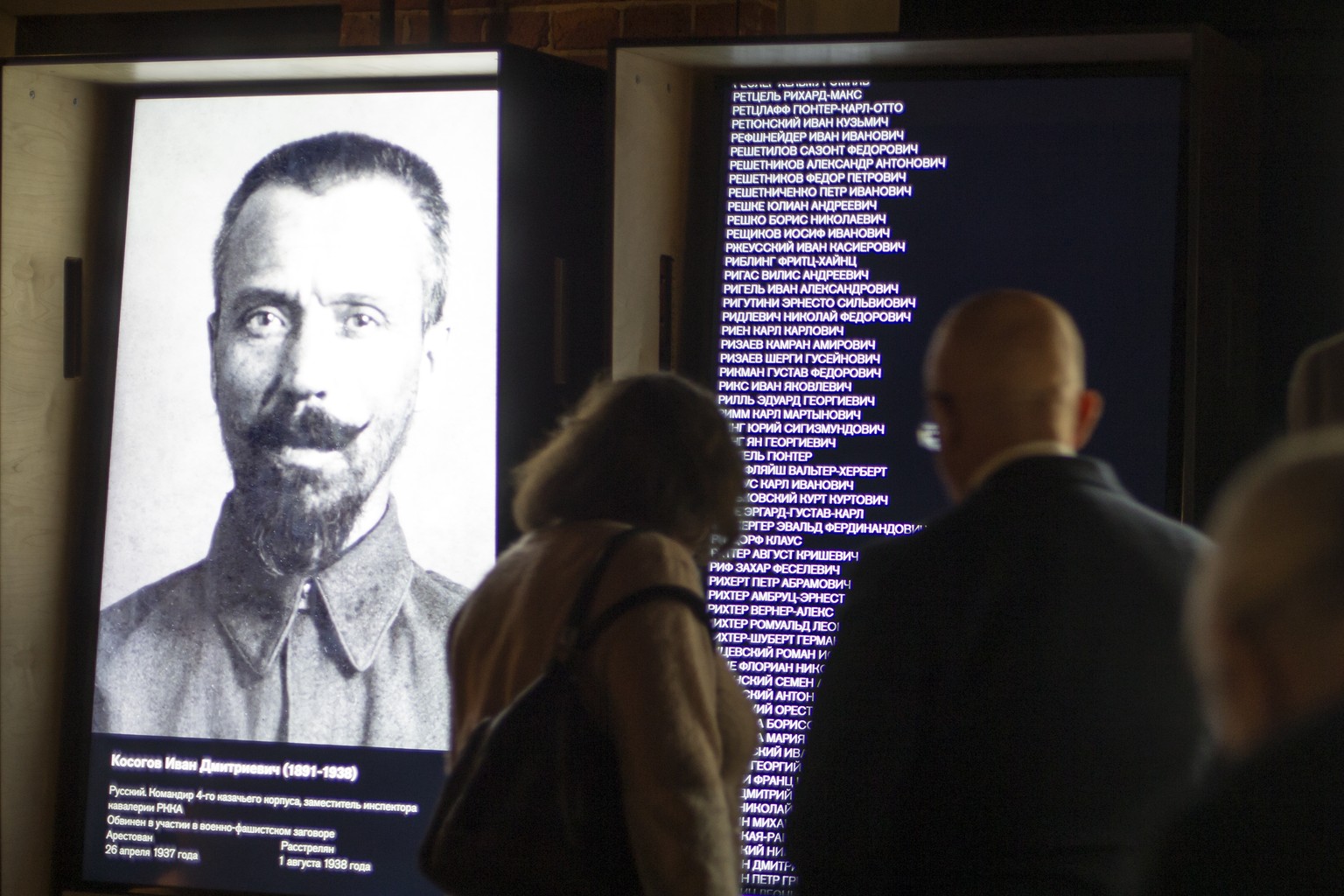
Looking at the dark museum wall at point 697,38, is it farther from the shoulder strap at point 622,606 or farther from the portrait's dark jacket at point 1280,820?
the portrait's dark jacket at point 1280,820

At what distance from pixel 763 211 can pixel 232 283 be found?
1100mm

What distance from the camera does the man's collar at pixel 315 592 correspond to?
3.13m

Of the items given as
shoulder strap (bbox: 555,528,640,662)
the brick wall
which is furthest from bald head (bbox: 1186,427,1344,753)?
the brick wall

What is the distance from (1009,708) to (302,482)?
181 cm

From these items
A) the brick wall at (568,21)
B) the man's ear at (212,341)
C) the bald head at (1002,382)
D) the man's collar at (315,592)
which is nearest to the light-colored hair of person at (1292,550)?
the bald head at (1002,382)

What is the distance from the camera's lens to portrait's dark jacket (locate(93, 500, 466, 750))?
3113 mm

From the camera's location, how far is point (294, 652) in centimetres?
315

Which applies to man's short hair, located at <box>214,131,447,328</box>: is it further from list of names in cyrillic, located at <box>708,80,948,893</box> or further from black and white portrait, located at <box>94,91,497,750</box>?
list of names in cyrillic, located at <box>708,80,948,893</box>

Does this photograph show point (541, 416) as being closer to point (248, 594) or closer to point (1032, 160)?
point (248, 594)

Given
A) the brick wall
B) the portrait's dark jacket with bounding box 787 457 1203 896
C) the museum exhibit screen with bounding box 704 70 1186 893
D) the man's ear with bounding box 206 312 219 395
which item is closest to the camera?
the portrait's dark jacket with bounding box 787 457 1203 896

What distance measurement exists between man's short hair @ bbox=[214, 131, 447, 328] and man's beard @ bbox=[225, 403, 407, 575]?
0.28 metres

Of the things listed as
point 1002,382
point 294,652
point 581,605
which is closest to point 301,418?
point 294,652

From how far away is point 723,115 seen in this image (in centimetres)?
317

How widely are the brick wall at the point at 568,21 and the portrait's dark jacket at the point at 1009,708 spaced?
5.68ft
